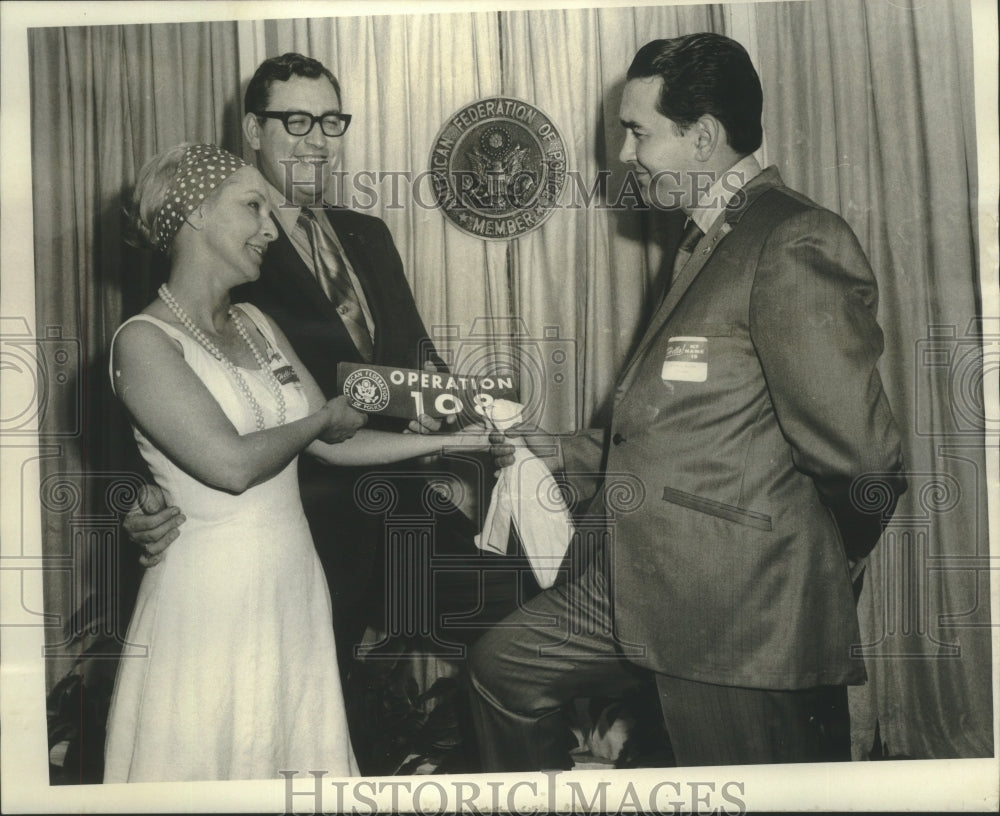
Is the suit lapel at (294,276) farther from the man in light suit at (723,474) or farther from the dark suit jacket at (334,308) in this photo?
the man in light suit at (723,474)

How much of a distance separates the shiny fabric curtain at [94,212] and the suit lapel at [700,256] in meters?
1.23

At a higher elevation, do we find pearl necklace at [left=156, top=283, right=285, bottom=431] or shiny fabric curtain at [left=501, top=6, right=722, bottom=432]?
shiny fabric curtain at [left=501, top=6, right=722, bottom=432]

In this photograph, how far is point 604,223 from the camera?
264 cm

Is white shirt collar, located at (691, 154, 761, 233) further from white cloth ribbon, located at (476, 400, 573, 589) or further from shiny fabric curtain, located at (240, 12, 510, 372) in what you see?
white cloth ribbon, located at (476, 400, 573, 589)

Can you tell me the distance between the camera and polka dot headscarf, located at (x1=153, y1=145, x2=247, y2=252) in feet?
8.45

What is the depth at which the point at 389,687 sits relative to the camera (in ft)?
8.63

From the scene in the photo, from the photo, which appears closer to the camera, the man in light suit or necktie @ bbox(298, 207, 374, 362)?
the man in light suit

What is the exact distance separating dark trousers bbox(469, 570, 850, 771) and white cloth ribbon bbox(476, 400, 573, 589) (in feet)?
0.29

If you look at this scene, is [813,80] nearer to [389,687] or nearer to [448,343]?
[448,343]

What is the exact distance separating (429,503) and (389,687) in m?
0.51

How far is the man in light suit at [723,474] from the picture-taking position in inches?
97.0

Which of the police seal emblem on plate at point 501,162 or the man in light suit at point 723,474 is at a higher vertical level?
the police seal emblem on plate at point 501,162

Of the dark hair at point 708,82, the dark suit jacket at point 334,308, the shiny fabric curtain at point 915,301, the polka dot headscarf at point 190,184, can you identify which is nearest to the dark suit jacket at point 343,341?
the dark suit jacket at point 334,308

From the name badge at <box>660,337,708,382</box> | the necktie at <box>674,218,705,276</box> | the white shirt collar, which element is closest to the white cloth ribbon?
the name badge at <box>660,337,708,382</box>
